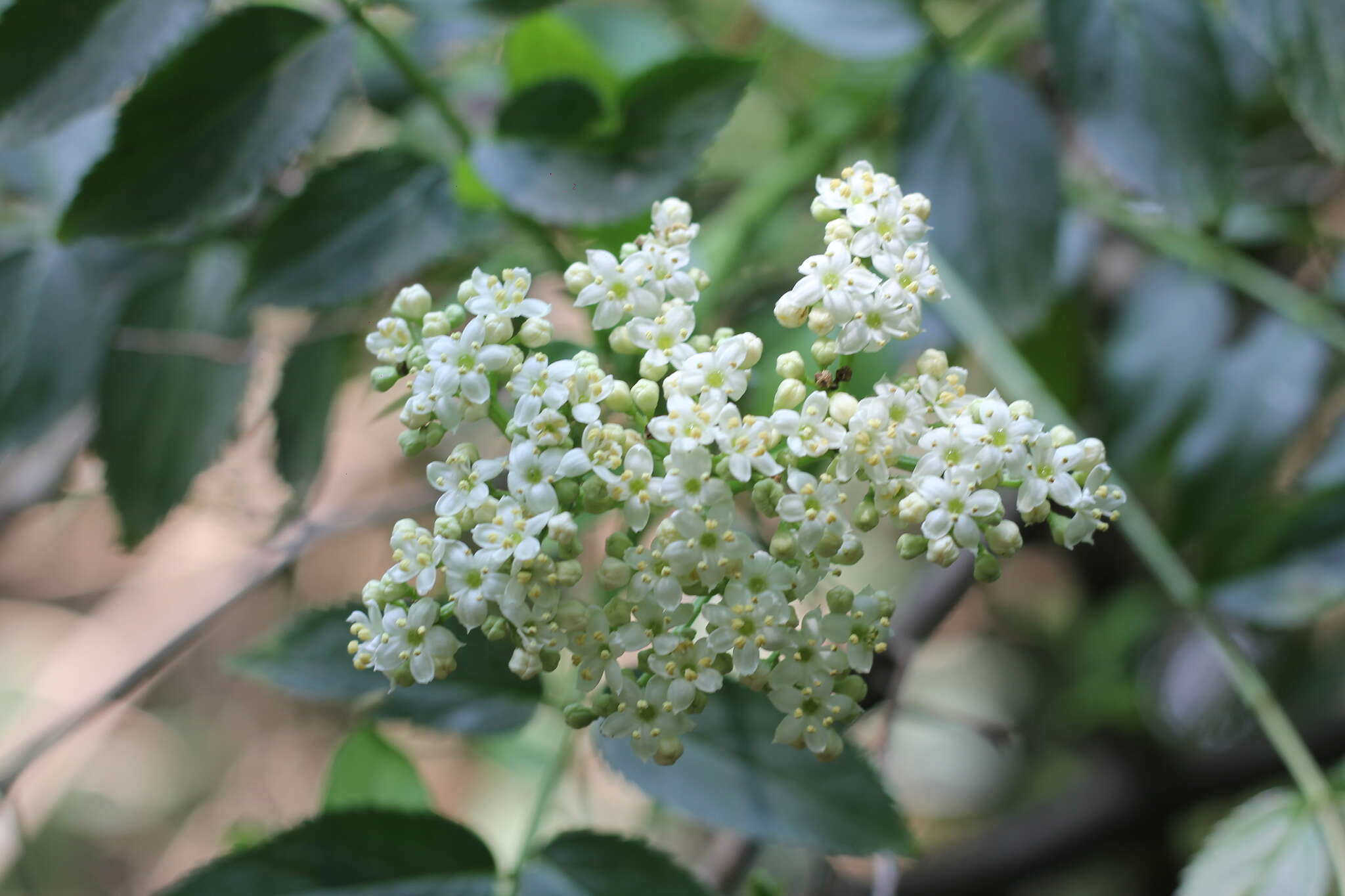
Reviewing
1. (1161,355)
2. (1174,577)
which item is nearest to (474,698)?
(1174,577)

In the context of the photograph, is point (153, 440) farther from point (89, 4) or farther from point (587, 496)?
point (587, 496)

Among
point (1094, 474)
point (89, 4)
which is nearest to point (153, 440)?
point (89, 4)

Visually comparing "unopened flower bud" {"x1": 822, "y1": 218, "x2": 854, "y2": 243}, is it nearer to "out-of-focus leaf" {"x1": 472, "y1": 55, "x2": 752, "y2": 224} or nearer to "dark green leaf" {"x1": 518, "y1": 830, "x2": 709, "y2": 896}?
"out-of-focus leaf" {"x1": 472, "y1": 55, "x2": 752, "y2": 224}

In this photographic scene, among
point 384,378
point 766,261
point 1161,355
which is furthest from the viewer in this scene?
point 766,261

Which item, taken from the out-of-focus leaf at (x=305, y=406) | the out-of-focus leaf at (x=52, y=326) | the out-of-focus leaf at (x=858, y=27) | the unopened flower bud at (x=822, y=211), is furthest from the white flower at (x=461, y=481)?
the out-of-focus leaf at (x=858, y=27)

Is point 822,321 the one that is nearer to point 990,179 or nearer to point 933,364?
point 933,364
